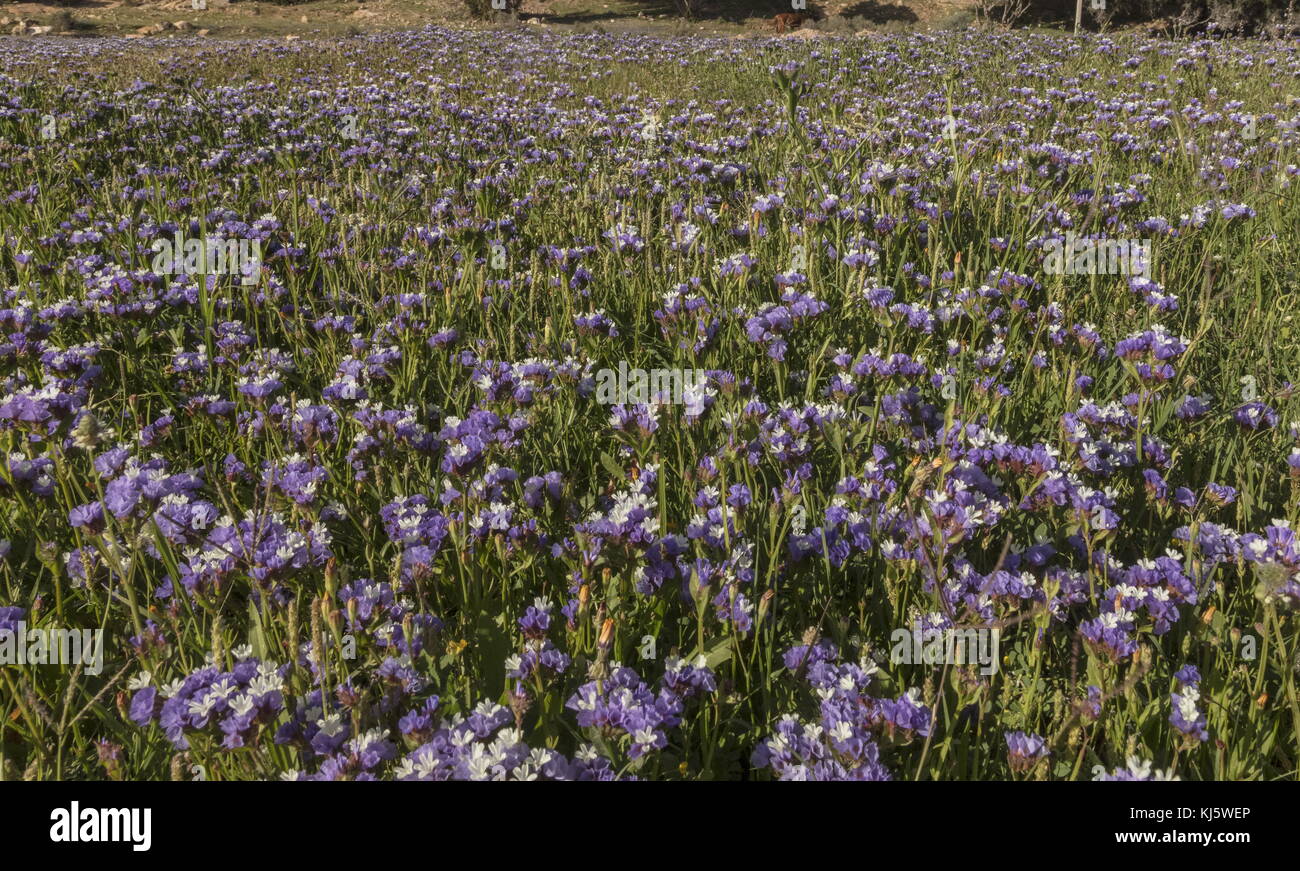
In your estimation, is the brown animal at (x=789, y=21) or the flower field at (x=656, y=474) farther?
the brown animal at (x=789, y=21)

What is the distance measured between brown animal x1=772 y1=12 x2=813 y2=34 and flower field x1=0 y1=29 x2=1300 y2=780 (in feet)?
88.4

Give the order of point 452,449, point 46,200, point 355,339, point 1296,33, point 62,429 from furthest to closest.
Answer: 1. point 1296,33
2. point 46,200
3. point 355,339
4. point 62,429
5. point 452,449

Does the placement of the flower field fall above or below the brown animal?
below

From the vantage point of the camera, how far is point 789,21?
3136 cm

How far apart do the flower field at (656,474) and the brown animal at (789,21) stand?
26931 millimetres

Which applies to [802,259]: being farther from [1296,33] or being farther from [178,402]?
[1296,33]

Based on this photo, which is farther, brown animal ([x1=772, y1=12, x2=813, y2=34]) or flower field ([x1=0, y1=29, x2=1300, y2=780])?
brown animal ([x1=772, y1=12, x2=813, y2=34])

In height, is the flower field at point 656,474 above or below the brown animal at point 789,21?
below

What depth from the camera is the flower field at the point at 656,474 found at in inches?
70.6

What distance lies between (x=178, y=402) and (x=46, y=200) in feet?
9.38

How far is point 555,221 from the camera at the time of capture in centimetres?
542

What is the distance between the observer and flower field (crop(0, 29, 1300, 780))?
70.6 inches
